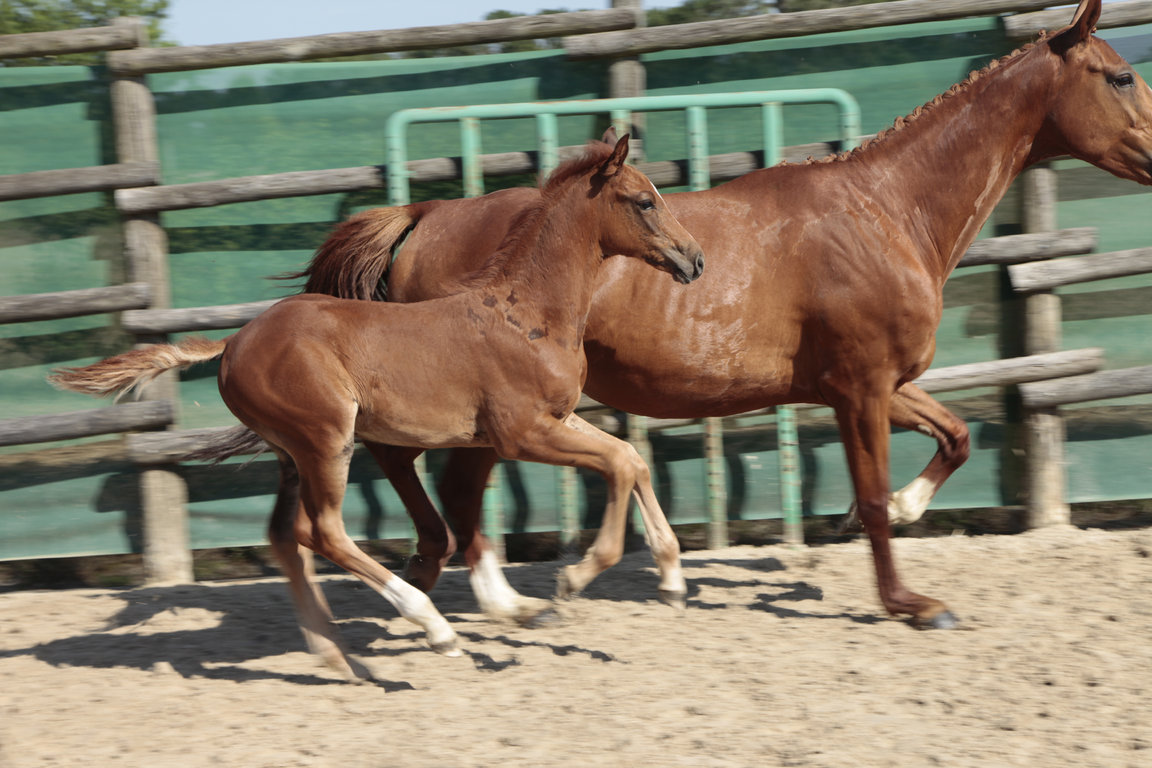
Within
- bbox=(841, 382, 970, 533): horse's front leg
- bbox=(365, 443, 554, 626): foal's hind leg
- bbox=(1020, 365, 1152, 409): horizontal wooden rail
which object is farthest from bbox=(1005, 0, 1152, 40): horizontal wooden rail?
bbox=(365, 443, 554, 626): foal's hind leg

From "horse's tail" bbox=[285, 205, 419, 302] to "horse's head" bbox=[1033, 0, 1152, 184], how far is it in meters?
2.65

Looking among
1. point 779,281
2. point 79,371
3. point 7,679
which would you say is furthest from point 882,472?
point 7,679

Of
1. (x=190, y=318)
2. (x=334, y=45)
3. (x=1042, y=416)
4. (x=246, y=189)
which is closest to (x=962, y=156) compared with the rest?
(x=1042, y=416)

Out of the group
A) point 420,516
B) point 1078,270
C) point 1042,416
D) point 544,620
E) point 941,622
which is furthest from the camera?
point 1042,416

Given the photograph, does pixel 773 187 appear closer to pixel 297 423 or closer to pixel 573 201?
pixel 573 201

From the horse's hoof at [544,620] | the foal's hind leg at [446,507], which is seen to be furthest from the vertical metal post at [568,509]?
the horse's hoof at [544,620]

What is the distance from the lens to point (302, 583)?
392 centimetres

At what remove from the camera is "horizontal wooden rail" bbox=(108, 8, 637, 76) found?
513 cm

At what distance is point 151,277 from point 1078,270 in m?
4.39

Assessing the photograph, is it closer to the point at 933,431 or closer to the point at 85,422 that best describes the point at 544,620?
the point at 933,431

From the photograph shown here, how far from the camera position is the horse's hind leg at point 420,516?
179 inches

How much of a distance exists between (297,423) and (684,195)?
72.3 inches

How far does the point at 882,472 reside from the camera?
4.33m

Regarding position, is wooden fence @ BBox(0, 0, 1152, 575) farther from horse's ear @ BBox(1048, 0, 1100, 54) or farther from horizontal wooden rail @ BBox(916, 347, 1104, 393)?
horse's ear @ BBox(1048, 0, 1100, 54)
